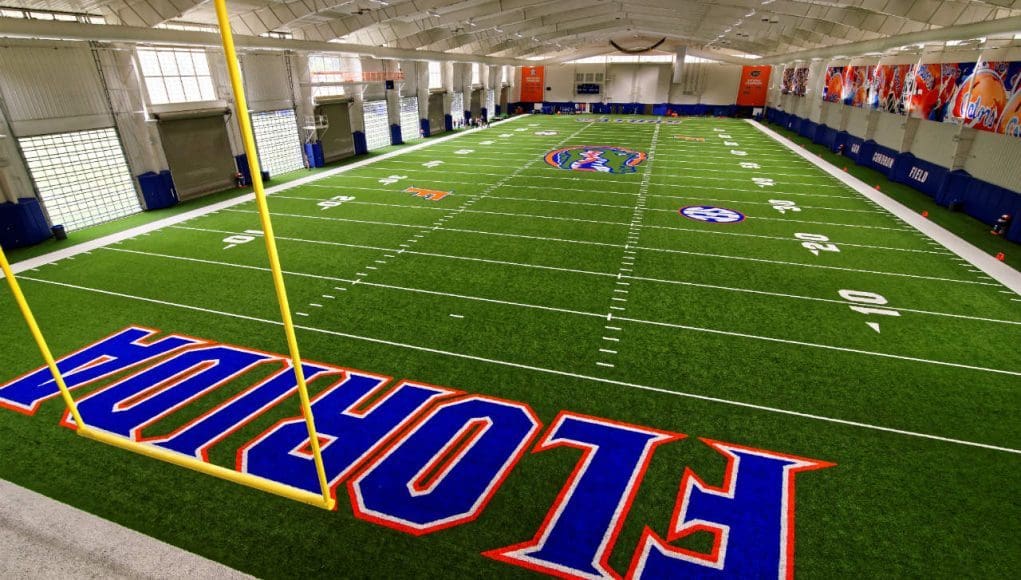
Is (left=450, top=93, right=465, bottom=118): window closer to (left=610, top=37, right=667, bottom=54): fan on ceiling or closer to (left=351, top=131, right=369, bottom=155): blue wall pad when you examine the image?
(left=351, top=131, right=369, bottom=155): blue wall pad

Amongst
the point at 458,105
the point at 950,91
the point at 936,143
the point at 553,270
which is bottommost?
the point at 553,270

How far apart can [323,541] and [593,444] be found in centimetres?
275

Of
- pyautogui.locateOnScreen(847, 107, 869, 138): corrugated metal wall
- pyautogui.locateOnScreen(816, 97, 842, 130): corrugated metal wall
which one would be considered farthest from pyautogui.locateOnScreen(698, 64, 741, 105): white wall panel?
pyautogui.locateOnScreen(847, 107, 869, 138): corrugated metal wall

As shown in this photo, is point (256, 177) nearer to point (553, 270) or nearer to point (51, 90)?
point (553, 270)

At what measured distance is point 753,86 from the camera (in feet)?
148

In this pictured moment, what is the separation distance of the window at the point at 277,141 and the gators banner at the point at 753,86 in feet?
131

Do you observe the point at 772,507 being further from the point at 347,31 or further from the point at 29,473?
the point at 347,31

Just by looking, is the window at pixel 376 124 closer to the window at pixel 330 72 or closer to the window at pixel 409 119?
the window at pixel 409 119

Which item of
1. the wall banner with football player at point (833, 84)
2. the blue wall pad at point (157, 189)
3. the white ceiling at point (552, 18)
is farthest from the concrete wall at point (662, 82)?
the blue wall pad at point (157, 189)

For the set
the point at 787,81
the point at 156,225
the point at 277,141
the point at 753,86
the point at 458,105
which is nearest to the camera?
the point at 156,225

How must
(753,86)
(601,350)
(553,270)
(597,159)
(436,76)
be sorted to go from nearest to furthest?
(601,350) < (553,270) < (597,159) < (436,76) < (753,86)

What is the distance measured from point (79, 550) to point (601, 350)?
5857 millimetres

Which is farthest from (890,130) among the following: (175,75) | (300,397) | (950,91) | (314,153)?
(175,75)

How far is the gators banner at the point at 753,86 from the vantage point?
44.6m
